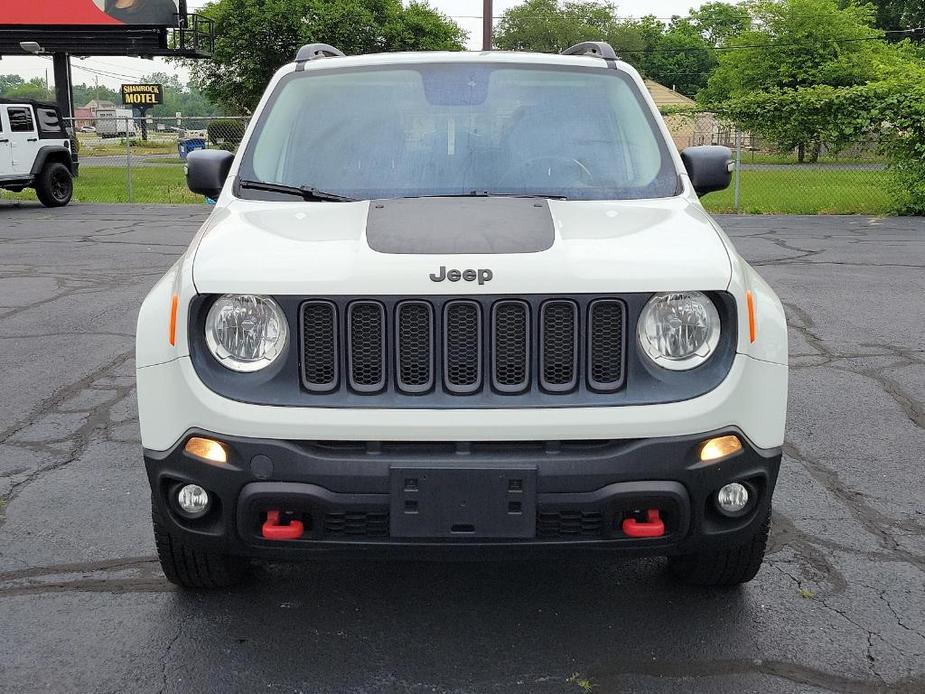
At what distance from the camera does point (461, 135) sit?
3924 millimetres

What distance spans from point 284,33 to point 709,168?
47351 millimetres

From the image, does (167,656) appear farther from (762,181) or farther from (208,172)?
(762,181)

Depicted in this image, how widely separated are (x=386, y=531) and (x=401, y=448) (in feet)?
0.74

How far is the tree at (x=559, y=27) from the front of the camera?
332 feet

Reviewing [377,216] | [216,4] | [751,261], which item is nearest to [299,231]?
[377,216]

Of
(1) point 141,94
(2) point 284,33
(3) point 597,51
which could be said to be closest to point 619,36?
(1) point 141,94

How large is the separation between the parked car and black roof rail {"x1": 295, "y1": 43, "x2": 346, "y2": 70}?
15950 mm

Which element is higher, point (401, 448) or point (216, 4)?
point (216, 4)

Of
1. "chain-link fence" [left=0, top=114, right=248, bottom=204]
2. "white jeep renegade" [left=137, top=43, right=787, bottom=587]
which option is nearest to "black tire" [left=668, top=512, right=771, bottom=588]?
"white jeep renegade" [left=137, top=43, right=787, bottom=587]

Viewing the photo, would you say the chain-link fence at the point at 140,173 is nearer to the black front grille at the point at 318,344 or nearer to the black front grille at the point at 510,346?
the black front grille at the point at 318,344

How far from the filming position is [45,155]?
19750 millimetres

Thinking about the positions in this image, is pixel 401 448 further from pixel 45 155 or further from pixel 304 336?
pixel 45 155

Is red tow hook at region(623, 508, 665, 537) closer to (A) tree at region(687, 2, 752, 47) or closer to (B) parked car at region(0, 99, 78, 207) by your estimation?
(B) parked car at region(0, 99, 78, 207)

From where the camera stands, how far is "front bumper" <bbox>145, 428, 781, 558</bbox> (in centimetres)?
267
